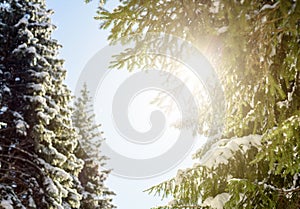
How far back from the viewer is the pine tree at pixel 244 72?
2.86 m

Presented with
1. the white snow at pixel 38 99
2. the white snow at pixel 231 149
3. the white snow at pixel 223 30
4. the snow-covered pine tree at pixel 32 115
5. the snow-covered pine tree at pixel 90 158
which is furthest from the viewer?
the snow-covered pine tree at pixel 90 158

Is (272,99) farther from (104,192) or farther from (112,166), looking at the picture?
(112,166)

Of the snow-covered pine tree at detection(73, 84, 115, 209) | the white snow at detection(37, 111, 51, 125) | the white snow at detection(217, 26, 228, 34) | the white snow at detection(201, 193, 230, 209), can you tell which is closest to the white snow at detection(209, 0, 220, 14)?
the white snow at detection(217, 26, 228, 34)

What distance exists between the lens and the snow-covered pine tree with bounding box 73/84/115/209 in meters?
16.6

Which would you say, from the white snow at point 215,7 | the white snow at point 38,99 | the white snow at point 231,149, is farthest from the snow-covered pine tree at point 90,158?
the white snow at point 215,7

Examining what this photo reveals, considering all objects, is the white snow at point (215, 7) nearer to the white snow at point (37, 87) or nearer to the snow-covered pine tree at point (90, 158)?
the white snow at point (37, 87)

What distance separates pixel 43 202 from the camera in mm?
9523

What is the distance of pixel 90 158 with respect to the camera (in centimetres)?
1820

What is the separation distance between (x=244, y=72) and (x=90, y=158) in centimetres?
1572

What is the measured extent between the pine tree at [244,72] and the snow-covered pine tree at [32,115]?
6413 millimetres

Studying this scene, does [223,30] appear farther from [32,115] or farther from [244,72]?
[32,115]

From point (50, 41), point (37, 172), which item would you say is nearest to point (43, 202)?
point (37, 172)

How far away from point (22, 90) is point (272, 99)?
9247mm

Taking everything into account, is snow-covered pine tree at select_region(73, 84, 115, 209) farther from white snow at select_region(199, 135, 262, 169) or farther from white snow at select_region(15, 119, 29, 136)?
white snow at select_region(199, 135, 262, 169)
